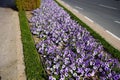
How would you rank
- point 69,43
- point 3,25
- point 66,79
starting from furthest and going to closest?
point 3,25
point 69,43
point 66,79

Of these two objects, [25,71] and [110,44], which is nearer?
[25,71]

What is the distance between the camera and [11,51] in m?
8.52

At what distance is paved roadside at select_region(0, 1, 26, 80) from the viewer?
21.9ft

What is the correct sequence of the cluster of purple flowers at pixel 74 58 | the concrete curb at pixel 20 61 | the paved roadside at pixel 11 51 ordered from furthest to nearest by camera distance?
the paved roadside at pixel 11 51, the concrete curb at pixel 20 61, the cluster of purple flowers at pixel 74 58

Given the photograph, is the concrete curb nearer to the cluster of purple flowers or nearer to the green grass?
the green grass

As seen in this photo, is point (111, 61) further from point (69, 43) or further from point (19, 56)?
point (19, 56)

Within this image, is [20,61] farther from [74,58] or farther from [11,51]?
[74,58]

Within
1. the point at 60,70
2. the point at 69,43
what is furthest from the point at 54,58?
the point at 69,43

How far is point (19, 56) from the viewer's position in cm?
794

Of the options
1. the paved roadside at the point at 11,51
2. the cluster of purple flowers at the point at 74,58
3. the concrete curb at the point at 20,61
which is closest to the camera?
the cluster of purple flowers at the point at 74,58

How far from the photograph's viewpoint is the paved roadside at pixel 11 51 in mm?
6688

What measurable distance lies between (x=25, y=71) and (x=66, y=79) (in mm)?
1236

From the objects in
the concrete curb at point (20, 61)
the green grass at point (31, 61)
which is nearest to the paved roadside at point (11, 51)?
the concrete curb at point (20, 61)

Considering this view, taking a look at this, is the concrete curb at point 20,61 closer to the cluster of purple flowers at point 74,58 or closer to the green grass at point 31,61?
the green grass at point 31,61
